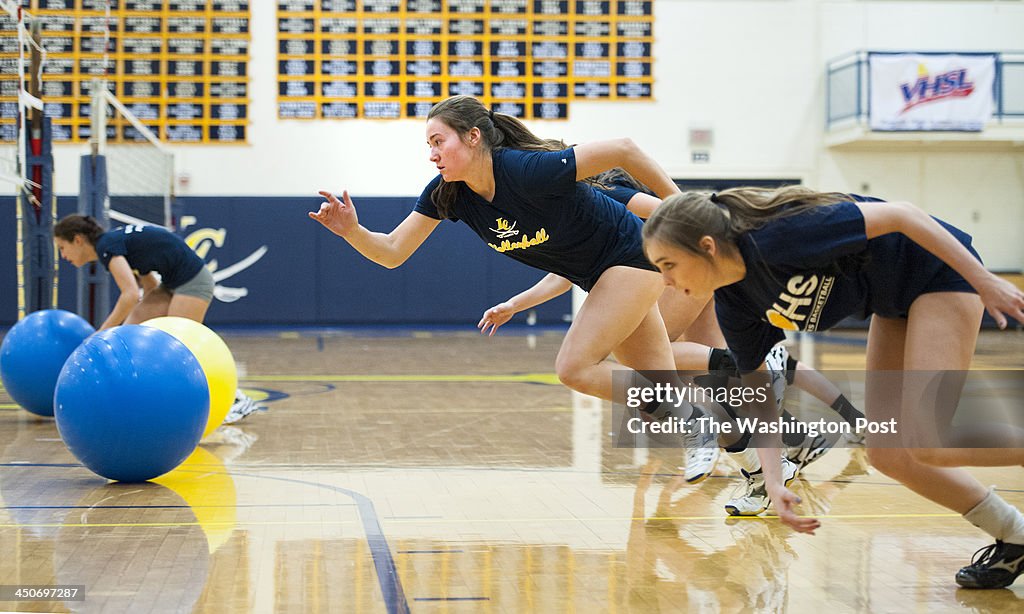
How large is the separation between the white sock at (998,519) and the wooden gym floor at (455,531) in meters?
0.19

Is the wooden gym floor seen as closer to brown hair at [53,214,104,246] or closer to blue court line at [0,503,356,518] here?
blue court line at [0,503,356,518]

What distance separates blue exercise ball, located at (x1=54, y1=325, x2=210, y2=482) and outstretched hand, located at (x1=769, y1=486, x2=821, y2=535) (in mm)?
3178

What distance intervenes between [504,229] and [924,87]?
15.9 meters

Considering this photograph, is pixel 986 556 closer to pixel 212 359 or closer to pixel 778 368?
pixel 778 368

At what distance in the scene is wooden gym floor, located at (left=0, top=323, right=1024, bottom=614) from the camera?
131 inches

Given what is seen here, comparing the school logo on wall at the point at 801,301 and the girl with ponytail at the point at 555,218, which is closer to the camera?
the school logo on wall at the point at 801,301

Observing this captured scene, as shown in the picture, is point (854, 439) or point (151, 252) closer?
point (854, 439)

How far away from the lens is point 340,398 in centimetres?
896

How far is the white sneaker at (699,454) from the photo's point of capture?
16.9 feet

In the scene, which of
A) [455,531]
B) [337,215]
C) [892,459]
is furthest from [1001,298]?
[337,215]

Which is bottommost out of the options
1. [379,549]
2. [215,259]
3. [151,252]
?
[379,549]

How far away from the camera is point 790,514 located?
2904 millimetres

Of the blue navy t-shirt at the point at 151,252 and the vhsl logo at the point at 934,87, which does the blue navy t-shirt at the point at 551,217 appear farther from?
the vhsl logo at the point at 934,87

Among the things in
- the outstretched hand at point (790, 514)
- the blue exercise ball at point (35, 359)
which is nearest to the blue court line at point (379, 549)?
the outstretched hand at point (790, 514)
